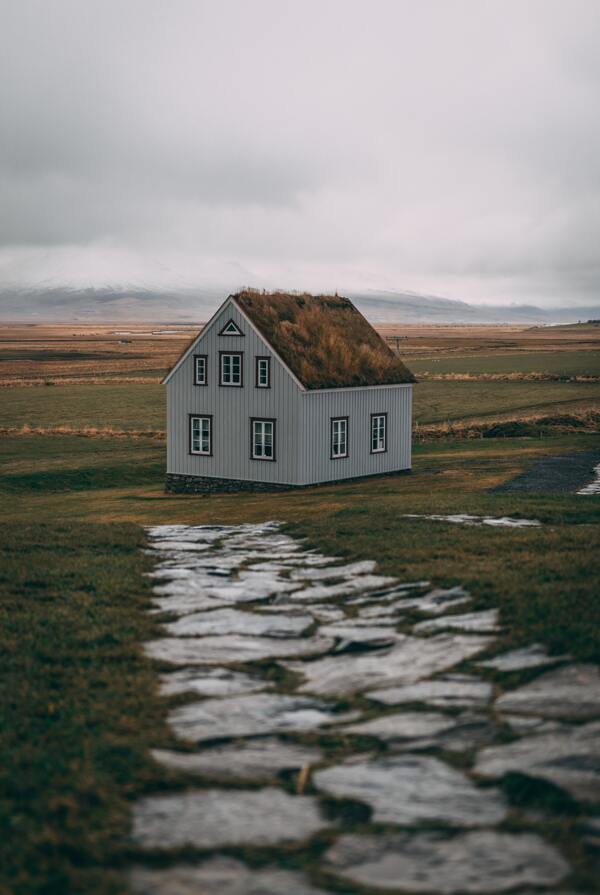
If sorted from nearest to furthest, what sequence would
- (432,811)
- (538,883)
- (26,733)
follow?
(538,883) < (432,811) < (26,733)

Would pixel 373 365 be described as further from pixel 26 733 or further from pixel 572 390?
pixel 572 390

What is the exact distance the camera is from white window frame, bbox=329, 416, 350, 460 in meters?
41.6

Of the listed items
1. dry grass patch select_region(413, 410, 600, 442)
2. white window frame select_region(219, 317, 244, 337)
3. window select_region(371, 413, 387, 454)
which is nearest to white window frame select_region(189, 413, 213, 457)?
white window frame select_region(219, 317, 244, 337)

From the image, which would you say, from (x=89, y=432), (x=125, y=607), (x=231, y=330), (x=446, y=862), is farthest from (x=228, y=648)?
(x=89, y=432)

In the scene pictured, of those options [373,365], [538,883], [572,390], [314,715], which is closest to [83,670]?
[314,715]

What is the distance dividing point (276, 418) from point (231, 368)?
3195 millimetres

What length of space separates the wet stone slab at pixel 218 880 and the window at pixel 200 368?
36935 millimetres

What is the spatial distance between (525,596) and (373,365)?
32.4m

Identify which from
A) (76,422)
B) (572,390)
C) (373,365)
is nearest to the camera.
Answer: (373,365)

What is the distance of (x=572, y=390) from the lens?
278ft

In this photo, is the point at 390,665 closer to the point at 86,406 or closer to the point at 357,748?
the point at 357,748

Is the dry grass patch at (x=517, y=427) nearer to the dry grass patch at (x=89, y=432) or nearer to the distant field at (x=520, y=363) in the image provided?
the dry grass patch at (x=89, y=432)

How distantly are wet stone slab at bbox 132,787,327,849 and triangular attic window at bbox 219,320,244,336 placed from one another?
1375 inches

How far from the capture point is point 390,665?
10664 millimetres
